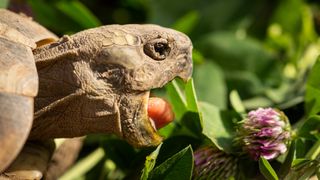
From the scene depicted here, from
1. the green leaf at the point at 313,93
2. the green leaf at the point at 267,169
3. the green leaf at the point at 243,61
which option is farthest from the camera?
the green leaf at the point at 243,61

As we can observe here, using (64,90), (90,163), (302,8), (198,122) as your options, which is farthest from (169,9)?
(64,90)

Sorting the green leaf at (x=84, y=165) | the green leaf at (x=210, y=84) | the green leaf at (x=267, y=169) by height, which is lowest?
the green leaf at (x=84, y=165)

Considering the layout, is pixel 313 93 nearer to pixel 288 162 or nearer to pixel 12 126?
pixel 288 162

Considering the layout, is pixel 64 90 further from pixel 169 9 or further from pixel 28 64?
pixel 169 9

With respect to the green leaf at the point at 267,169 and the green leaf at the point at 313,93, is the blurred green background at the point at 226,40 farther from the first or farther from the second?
the green leaf at the point at 267,169

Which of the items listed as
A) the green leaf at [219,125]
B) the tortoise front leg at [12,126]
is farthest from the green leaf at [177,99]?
the tortoise front leg at [12,126]

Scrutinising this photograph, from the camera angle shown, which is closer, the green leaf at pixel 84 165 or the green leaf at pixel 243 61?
the green leaf at pixel 84 165
